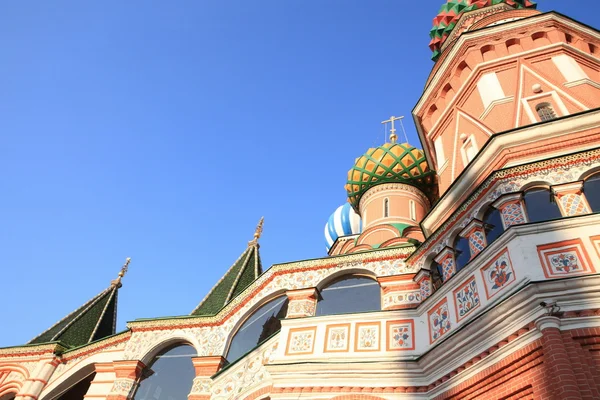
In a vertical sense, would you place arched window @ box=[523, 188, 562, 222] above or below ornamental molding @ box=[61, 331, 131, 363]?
above

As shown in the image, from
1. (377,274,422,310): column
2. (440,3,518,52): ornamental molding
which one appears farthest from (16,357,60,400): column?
(440,3,518,52): ornamental molding

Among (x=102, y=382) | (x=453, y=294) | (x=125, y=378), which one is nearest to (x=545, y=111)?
(x=453, y=294)

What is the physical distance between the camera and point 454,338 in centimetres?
645

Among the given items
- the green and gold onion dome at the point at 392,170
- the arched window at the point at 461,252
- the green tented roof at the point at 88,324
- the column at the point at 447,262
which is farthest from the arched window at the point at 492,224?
the green tented roof at the point at 88,324

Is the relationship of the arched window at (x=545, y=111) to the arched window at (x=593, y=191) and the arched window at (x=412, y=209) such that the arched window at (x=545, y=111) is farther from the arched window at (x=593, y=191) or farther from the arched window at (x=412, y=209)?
the arched window at (x=412, y=209)

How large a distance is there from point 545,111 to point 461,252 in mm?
4198

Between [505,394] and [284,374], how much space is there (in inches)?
130

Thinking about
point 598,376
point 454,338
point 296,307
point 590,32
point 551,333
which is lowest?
point 598,376

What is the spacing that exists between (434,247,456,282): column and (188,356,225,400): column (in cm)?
476

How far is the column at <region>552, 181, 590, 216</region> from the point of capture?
21.9 feet

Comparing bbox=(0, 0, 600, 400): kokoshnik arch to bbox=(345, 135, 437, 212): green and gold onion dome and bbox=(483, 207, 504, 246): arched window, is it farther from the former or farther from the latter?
bbox=(345, 135, 437, 212): green and gold onion dome

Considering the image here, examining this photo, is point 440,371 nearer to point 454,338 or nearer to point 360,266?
point 454,338

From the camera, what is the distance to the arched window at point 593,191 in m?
6.73

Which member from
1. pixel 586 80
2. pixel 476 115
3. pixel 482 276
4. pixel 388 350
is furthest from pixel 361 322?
pixel 586 80
